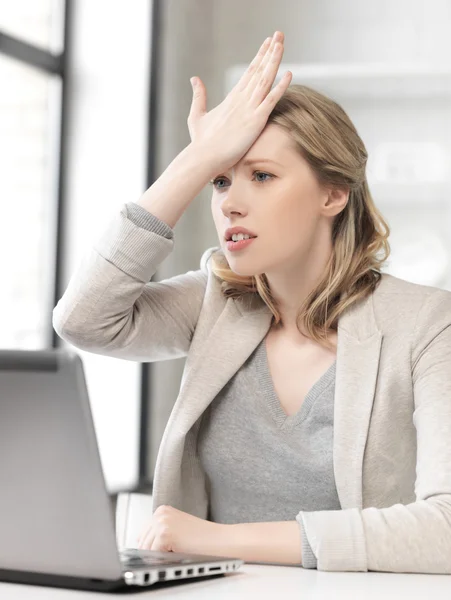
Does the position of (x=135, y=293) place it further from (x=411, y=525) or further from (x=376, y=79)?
(x=376, y=79)

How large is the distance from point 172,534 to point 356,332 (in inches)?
20.9

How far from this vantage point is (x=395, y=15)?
375 centimetres

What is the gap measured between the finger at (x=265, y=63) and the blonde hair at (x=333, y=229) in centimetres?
5

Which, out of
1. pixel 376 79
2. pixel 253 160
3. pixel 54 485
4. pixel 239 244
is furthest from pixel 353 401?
pixel 376 79

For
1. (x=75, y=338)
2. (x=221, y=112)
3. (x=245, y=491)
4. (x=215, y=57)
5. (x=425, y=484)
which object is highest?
(x=215, y=57)

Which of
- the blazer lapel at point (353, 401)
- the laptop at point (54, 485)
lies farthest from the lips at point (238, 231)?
the laptop at point (54, 485)

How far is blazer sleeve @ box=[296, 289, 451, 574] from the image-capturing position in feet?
3.56

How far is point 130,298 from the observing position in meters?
1.55

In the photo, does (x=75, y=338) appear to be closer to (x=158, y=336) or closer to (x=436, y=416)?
(x=158, y=336)

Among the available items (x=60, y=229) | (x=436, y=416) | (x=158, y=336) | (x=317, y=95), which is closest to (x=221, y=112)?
(x=317, y=95)

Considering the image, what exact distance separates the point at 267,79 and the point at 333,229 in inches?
12.0

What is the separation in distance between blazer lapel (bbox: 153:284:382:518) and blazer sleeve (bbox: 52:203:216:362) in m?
0.09

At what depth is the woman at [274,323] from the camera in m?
1.47

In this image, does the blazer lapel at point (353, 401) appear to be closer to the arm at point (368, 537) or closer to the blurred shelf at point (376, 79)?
the arm at point (368, 537)
